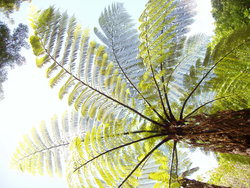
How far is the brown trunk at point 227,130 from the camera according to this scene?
4.14ft

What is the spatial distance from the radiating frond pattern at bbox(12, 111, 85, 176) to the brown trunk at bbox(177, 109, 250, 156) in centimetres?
140

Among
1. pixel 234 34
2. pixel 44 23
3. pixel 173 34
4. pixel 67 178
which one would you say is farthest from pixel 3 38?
pixel 234 34

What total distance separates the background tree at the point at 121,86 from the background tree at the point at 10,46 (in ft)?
15.9

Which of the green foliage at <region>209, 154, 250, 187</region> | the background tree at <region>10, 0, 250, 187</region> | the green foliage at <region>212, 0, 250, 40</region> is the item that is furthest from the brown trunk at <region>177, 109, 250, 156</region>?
the green foliage at <region>212, 0, 250, 40</region>

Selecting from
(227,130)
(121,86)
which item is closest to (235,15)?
Result: (121,86)

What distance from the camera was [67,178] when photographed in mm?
2299

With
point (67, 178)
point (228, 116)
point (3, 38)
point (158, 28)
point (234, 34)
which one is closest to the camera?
point (228, 116)

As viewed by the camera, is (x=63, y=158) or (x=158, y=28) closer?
(x=158, y=28)

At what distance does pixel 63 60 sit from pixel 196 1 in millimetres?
1444

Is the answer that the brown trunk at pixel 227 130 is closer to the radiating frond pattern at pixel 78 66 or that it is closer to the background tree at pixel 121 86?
the background tree at pixel 121 86

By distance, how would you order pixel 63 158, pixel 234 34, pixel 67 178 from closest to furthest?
pixel 234 34
pixel 67 178
pixel 63 158

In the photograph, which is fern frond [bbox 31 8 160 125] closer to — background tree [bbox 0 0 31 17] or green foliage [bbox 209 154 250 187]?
green foliage [bbox 209 154 250 187]

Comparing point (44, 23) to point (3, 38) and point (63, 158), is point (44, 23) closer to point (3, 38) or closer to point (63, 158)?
point (63, 158)

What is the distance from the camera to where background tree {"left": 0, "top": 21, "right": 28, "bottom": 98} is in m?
6.18
